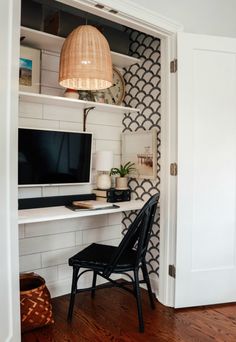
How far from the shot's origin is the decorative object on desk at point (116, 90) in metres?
2.81

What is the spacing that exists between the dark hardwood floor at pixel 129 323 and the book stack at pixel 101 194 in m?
0.84

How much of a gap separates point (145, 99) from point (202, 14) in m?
0.82

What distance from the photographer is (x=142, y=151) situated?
2750mm

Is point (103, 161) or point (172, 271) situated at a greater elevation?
point (103, 161)

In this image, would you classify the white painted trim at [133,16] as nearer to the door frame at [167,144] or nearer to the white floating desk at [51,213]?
the door frame at [167,144]


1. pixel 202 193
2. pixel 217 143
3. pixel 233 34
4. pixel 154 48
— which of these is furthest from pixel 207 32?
pixel 202 193

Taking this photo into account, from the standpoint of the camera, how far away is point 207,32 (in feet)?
7.89

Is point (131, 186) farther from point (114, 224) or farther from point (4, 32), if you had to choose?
point (4, 32)

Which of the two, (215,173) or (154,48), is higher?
(154,48)

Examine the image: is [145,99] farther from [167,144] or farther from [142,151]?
[167,144]

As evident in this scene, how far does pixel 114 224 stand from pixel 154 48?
1.68 meters

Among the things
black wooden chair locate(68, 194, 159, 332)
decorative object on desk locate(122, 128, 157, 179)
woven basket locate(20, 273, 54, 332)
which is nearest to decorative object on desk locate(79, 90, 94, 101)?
decorative object on desk locate(122, 128, 157, 179)

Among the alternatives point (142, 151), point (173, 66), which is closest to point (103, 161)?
point (142, 151)

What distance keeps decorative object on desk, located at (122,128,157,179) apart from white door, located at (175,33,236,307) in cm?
40
